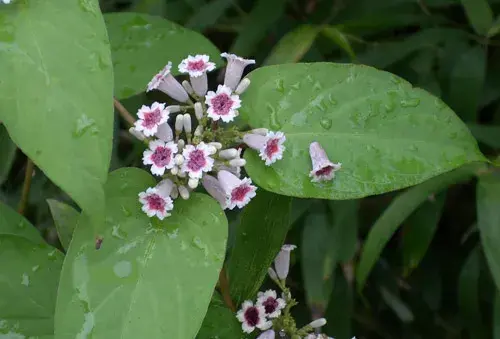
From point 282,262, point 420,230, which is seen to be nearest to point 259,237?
point 282,262

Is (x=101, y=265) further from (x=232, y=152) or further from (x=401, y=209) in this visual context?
(x=401, y=209)

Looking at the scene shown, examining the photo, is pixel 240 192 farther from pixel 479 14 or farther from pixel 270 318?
pixel 479 14

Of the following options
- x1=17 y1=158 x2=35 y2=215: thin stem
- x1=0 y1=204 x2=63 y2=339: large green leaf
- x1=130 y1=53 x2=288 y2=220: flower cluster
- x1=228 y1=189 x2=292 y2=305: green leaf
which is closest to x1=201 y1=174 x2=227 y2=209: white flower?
x1=130 y1=53 x2=288 y2=220: flower cluster

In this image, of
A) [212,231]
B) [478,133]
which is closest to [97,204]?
[212,231]

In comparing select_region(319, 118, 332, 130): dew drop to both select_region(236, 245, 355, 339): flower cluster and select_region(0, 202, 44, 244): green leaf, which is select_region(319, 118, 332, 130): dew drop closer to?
select_region(236, 245, 355, 339): flower cluster

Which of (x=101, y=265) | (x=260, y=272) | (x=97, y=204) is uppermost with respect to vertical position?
(x=97, y=204)

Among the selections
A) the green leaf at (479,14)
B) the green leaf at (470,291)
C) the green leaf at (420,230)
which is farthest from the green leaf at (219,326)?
the green leaf at (479,14)
